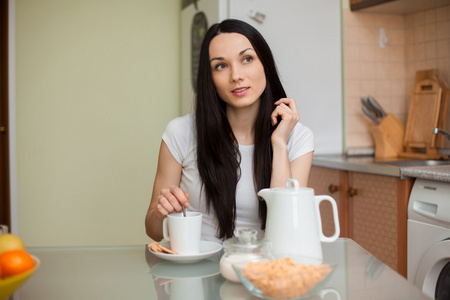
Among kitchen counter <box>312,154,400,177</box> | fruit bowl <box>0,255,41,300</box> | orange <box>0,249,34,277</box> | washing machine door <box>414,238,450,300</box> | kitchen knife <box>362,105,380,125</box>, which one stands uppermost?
kitchen knife <box>362,105,380,125</box>

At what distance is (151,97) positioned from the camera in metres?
3.18

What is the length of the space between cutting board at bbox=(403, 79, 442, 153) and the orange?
228 cm

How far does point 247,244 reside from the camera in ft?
2.76

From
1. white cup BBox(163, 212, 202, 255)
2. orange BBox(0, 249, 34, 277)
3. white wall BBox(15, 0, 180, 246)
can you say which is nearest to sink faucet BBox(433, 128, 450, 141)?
white wall BBox(15, 0, 180, 246)

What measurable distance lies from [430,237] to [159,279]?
1.35 m

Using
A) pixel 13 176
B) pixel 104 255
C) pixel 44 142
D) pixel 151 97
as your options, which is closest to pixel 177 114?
pixel 151 97

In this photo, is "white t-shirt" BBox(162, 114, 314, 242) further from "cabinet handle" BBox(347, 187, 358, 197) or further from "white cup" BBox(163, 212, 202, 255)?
"cabinet handle" BBox(347, 187, 358, 197)

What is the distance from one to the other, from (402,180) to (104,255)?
1376 millimetres

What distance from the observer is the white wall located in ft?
9.78

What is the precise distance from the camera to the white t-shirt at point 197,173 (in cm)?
147

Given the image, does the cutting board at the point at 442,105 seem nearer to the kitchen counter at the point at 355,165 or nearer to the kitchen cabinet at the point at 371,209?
the kitchen counter at the point at 355,165

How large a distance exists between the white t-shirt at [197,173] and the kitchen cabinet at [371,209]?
0.72 metres

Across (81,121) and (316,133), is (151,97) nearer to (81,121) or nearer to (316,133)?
(81,121)

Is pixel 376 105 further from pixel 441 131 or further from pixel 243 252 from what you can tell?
pixel 243 252
